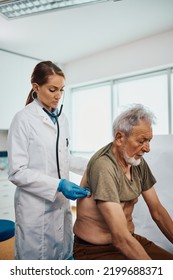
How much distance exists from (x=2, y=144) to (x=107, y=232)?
2804 millimetres

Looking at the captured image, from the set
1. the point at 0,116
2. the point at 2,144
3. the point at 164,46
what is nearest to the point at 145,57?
the point at 164,46

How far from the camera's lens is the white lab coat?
1155mm

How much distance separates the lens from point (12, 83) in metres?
3.38

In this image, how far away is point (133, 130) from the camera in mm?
984

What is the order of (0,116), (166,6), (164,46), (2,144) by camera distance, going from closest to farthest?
(166,6) < (164,46) < (0,116) < (2,144)

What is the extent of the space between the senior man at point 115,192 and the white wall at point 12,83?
254 centimetres

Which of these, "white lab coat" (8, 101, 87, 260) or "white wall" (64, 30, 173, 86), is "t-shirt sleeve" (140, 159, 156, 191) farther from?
"white wall" (64, 30, 173, 86)

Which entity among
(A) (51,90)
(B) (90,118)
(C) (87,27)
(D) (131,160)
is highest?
(C) (87,27)

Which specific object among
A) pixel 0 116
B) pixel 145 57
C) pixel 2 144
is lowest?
pixel 2 144

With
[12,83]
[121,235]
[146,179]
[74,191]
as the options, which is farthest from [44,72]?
[12,83]

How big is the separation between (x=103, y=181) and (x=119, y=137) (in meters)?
0.20

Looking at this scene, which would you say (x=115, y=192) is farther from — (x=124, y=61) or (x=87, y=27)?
(x=124, y=61)
